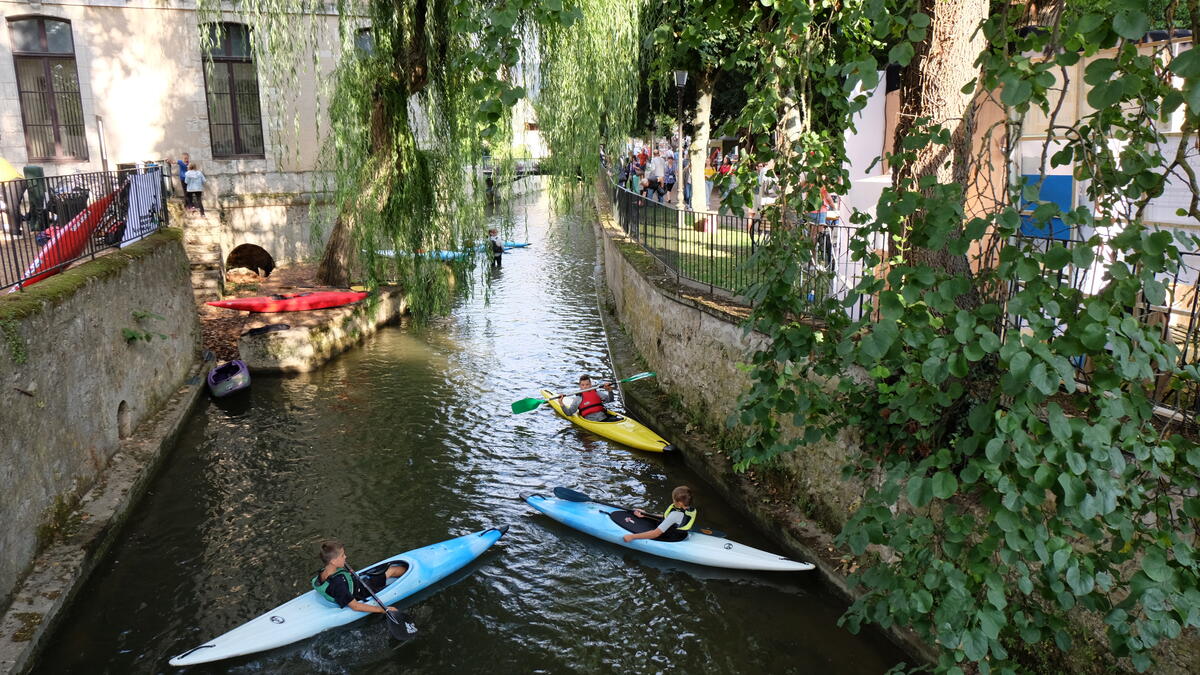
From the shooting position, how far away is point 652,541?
8.06 m

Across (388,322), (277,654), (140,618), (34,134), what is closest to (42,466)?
(140,618)

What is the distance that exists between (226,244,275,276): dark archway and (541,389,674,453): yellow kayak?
1100cm

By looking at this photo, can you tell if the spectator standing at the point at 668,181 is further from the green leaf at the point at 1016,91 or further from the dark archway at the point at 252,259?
the green leaf at the point at 1016,91

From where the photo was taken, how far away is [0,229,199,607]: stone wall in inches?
268

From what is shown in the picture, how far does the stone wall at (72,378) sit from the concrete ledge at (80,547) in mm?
135

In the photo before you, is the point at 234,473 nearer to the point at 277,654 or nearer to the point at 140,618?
the point at 140,618

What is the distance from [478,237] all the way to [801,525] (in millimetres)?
7610

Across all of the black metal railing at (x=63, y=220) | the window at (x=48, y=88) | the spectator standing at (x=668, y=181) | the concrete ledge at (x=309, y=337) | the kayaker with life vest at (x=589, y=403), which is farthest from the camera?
the spectator standing at (x=668, y=181)

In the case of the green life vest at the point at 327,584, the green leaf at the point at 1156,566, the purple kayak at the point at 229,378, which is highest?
the green leaf at the point at 1156,566

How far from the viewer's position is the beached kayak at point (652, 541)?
7.58 meters

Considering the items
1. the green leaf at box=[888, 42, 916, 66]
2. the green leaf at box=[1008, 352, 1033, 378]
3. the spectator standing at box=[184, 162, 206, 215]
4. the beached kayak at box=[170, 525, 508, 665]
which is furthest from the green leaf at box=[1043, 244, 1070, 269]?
the spectator standing at box=[184, 162, 206, 215]

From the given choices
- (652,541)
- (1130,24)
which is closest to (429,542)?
(652,541)

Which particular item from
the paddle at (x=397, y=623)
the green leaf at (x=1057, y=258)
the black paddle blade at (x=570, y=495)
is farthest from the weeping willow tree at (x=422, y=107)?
the green leaf at (x=1057, y=258)

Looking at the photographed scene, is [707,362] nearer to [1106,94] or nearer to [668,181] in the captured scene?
[1106,94]
